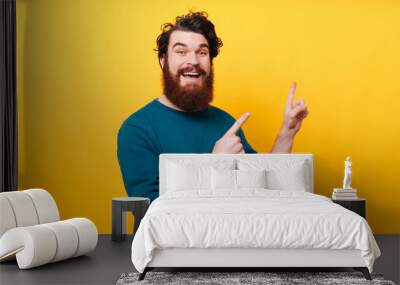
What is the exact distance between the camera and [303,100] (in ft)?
25.1

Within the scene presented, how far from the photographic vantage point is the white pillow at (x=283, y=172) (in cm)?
698

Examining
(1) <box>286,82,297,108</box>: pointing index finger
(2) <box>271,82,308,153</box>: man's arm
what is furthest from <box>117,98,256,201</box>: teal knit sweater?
(1) <box>286,82,297,108</box>: pointing index finger

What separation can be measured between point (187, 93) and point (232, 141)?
28.5 inches

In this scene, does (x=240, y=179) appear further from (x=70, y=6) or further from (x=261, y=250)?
(x=70, y=6)

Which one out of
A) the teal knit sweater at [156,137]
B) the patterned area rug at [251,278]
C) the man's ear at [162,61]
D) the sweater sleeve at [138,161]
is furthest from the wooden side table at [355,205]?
the man's ear at [162,61]

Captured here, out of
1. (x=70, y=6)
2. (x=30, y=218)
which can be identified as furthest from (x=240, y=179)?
(x=70, y=6)

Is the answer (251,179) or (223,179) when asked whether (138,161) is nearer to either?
(223,179)

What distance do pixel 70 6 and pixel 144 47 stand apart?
3.11ft

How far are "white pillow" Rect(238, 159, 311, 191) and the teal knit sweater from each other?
0.42 m

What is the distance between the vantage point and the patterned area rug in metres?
5.12

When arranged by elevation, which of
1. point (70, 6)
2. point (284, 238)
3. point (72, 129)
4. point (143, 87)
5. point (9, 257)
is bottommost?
point (9, 257)

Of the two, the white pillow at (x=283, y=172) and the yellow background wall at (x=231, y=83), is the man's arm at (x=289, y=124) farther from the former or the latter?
the white pillow at (x=283, y=172)

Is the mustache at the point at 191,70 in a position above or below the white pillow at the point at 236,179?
above

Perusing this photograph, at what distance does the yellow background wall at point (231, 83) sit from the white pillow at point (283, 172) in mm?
433
